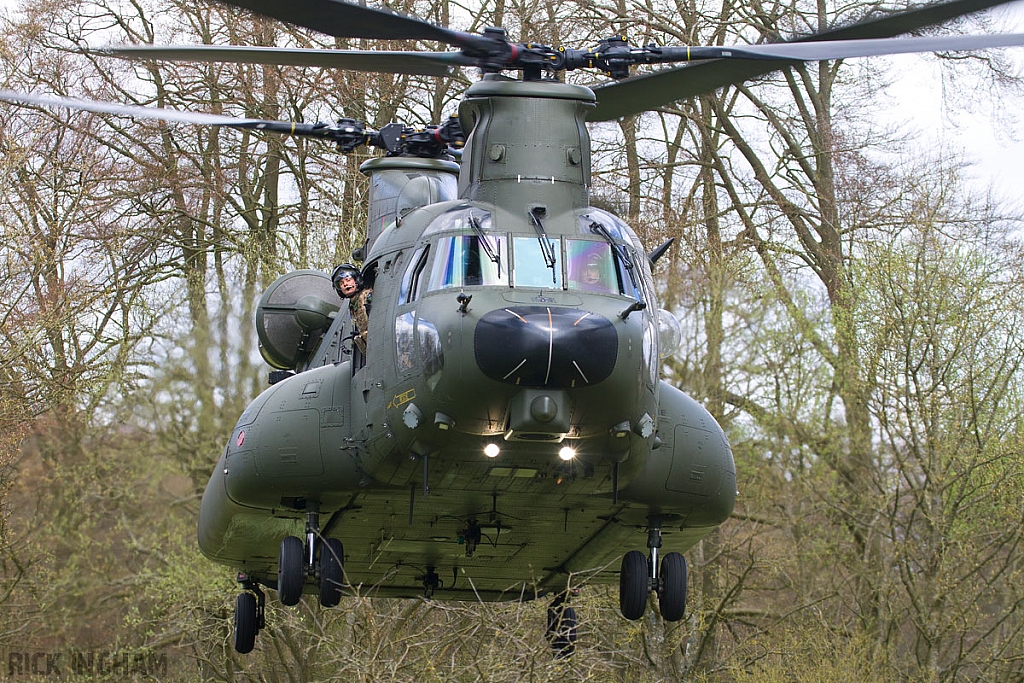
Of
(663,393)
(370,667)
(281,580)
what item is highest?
(663,393)

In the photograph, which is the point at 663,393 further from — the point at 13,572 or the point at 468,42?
the point at 13,572

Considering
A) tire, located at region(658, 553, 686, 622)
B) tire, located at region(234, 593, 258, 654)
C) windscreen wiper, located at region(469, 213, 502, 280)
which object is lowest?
tire, located at region(234, 593, 258, 654)

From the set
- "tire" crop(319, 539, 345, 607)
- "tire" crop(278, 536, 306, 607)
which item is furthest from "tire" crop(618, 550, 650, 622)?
"tire" crop(278, 536, 306, 607)

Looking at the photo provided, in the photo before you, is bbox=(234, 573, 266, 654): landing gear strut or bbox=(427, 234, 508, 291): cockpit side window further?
bbox=(234, 573, 266, 654): landing gear strut

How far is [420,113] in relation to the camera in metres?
28.2

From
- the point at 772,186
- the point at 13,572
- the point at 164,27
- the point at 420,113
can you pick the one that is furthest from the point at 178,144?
the point at 772,186

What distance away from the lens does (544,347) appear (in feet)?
34.7

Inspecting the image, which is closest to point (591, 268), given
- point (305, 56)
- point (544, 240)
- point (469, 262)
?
point (544, 240)

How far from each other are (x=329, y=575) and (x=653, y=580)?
115 inches

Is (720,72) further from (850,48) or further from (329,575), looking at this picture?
(329,575)

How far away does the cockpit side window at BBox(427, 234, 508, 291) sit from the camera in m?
11.5

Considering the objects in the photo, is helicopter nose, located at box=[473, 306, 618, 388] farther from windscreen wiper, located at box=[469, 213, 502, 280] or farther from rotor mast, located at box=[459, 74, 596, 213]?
rotor mast, located at box=[459, 74, 596, 213]

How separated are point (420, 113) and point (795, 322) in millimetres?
8034

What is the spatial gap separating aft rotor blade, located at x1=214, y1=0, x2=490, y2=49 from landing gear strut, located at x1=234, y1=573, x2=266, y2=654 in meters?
6.81
